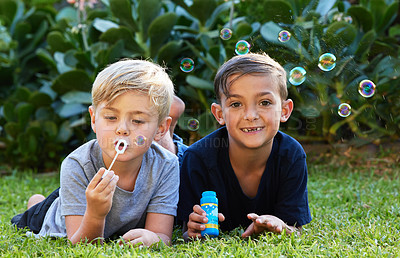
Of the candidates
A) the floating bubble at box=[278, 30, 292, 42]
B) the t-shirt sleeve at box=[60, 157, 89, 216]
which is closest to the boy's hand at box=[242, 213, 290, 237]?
the t-shirt sleeve at box=[60, 157, 89, 216]

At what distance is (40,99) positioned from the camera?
424 centimetres

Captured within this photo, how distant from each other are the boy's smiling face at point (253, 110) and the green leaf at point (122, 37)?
2.01m

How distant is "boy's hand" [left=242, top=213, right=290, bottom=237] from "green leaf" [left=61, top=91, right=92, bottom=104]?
88.5 inches

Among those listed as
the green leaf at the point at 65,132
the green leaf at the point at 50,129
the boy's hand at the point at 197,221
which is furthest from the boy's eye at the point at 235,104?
the green leaf at the point at 50,129

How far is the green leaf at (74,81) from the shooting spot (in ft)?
12.5

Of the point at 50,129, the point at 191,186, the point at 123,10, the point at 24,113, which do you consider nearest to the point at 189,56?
the point at 123,10

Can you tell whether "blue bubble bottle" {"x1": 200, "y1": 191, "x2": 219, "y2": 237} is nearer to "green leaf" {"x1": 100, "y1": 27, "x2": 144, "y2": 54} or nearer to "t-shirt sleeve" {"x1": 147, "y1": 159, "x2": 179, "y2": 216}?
"t-shirt sleeve" {"x1": 147, "y1": 159, "x2": 179, "y2": 216}

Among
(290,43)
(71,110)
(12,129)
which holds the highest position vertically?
(290,43)

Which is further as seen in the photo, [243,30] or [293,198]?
[243,30]

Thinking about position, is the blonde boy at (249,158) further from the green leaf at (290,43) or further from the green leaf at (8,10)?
the green leaf at (8,10)

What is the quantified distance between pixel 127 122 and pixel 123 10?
2239mm

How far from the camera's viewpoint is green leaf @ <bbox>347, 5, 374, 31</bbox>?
12.8ft

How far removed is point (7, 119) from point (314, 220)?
2943 mm

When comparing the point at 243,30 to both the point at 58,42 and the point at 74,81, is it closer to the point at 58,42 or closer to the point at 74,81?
the point at 74,81
